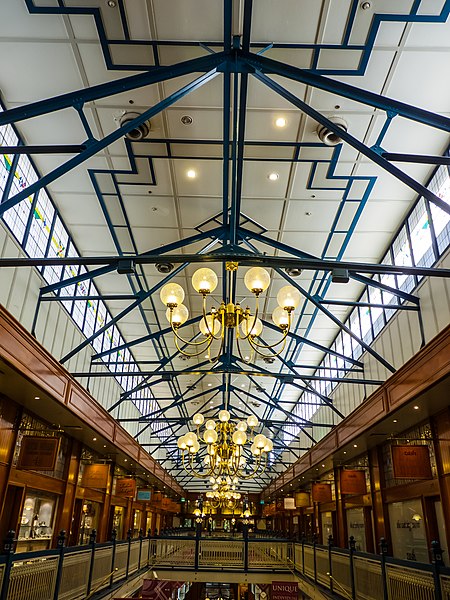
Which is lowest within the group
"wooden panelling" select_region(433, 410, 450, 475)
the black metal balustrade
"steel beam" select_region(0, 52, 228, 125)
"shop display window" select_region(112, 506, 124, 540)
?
the black metal balustrade

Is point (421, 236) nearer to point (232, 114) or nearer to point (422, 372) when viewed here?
point (422, 372)

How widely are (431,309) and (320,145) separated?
3.88 m

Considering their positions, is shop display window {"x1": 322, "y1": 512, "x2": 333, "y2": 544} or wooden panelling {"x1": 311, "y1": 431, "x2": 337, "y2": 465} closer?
wooden panelling {"x1": 311, "y1": 431, "x2": 337, "y2": 465}

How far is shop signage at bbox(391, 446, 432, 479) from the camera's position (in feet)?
32.0

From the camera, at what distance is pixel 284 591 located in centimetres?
1206

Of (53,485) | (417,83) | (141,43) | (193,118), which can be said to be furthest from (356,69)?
(53,485)

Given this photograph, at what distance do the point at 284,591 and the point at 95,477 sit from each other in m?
6.22

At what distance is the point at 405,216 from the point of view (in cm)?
1060

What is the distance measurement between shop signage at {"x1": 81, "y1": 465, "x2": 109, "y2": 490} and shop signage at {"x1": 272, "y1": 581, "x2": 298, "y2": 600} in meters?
5.67

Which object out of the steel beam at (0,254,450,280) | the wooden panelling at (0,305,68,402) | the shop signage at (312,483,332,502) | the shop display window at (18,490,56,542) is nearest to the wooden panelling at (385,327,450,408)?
the steel beam at (0,254,450,280)

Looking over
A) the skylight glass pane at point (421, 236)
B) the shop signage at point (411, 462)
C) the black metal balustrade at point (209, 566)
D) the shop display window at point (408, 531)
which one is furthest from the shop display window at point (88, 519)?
the skylight glass pane at point (421, 236)

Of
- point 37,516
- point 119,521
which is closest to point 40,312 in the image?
point 37,516

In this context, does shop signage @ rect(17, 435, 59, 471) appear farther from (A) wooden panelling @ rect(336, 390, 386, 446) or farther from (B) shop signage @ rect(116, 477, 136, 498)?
(B) shop signage @ rect(116, 477, 136, 498)

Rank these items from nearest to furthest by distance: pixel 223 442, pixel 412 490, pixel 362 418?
pixel 412 490
pixel 362 418
pixel 223 442
